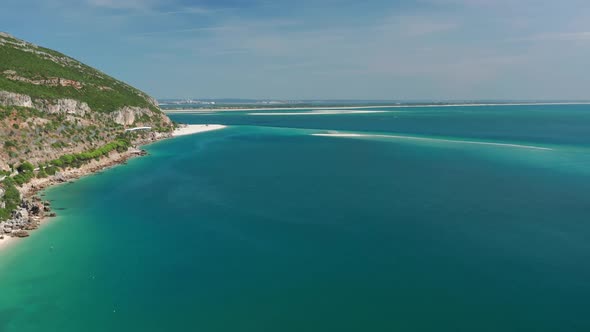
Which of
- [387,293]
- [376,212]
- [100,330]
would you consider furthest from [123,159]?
[387,293]

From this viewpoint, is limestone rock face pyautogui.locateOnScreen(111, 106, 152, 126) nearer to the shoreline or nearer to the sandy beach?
the shoreline

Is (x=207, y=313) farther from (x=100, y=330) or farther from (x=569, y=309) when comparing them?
(x=569, y=309)

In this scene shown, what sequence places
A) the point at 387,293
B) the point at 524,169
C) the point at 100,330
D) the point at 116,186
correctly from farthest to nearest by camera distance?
the point at 524,169 < the point at 116,186 < the point at 387,293 < the point at 100,330

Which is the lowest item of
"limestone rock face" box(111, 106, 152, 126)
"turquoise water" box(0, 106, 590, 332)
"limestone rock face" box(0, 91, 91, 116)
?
"turquoise water" box(0, 106, 590, 332)

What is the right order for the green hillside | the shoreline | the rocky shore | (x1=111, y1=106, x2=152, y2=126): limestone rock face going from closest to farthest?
1. the shoreline
2. the rocky shore
3. the green hillside
4. (x1=111, y1=106, x2=152, y2=126): limestone rock face

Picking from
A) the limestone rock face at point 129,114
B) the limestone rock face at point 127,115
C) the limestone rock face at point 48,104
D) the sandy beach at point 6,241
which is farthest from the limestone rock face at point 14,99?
the sandy beach at point 6,241

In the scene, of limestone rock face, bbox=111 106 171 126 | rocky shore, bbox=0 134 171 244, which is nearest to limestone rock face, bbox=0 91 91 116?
limestone rock face, bbox=111 106 171 126

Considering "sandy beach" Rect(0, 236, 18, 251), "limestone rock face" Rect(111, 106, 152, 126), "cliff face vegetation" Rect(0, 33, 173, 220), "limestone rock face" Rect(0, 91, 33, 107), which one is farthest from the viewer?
"limestone rock face" Rect(111, 106, 152, 126)

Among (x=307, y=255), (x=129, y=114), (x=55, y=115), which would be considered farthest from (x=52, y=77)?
(x=307, y=255)
